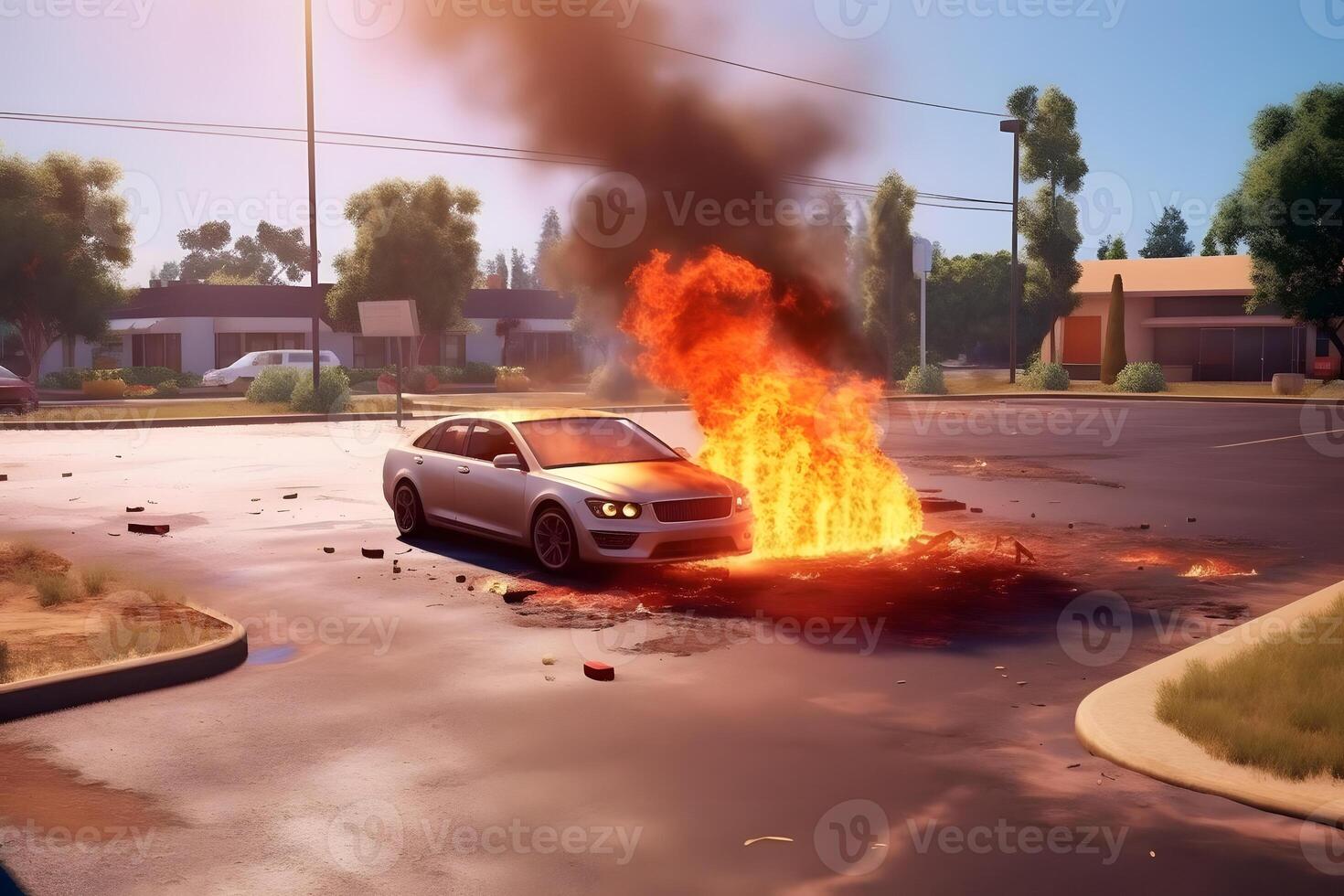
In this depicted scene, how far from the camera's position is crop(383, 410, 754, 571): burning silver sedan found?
35.1 ft

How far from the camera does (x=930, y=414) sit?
37.5 meters

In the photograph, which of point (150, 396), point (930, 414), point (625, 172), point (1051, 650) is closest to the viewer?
point (1051, 650)

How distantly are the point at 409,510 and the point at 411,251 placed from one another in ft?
159

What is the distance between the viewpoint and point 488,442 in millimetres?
12539

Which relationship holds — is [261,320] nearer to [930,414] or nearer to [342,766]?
[930,414]

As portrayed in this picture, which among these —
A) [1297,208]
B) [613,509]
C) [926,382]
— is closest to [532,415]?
[613,509]

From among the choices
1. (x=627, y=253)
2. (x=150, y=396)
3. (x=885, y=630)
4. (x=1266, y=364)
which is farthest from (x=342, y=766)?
(x=1266, y=364)

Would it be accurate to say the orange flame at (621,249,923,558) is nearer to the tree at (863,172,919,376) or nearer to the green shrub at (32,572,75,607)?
the green shrub at (32,572,75,607)

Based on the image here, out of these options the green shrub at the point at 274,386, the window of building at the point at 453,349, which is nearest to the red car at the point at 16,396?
the green shrub at the point at 274,386

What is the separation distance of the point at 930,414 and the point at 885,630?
1150 inches

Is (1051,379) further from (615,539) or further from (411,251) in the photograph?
(615,539)

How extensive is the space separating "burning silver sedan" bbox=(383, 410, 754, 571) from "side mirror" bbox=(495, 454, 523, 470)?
0.04 ft

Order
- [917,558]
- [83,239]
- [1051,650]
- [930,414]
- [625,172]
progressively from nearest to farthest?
[1051,650] < [917,558] < [625,172] < [930,414] < [83,239]

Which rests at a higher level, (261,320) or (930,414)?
(261,320)
